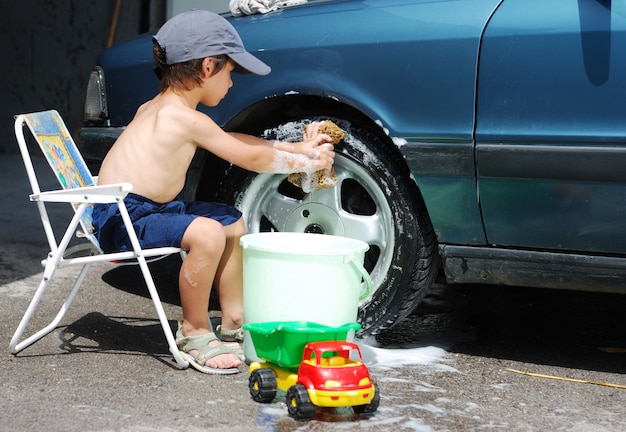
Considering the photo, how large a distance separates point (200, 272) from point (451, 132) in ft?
3.06

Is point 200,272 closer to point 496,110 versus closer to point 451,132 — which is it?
point 451,132

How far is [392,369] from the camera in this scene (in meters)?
3.29

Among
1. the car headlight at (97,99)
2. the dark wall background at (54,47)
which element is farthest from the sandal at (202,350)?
the dark wall background at (54,47)

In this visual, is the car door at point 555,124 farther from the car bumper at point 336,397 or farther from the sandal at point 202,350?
the sandal at point 202,350

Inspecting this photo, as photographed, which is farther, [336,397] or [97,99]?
[97,99]

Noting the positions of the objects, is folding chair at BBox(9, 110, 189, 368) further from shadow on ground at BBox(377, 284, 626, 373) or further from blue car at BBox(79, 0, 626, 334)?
shadow on ground at BBox(377, 284, 626, 373)

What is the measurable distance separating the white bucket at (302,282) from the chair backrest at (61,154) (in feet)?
2.07

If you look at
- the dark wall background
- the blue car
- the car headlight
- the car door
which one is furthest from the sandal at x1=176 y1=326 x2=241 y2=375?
the dark wall background

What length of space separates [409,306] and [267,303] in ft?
2.00

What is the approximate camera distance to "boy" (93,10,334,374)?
327 centimetres

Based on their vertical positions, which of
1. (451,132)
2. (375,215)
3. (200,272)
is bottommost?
(200,272)

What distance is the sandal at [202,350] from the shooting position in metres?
3.18

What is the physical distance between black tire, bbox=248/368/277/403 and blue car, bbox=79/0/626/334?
70 cm

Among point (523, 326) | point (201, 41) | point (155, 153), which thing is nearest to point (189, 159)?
point (155, 153)
